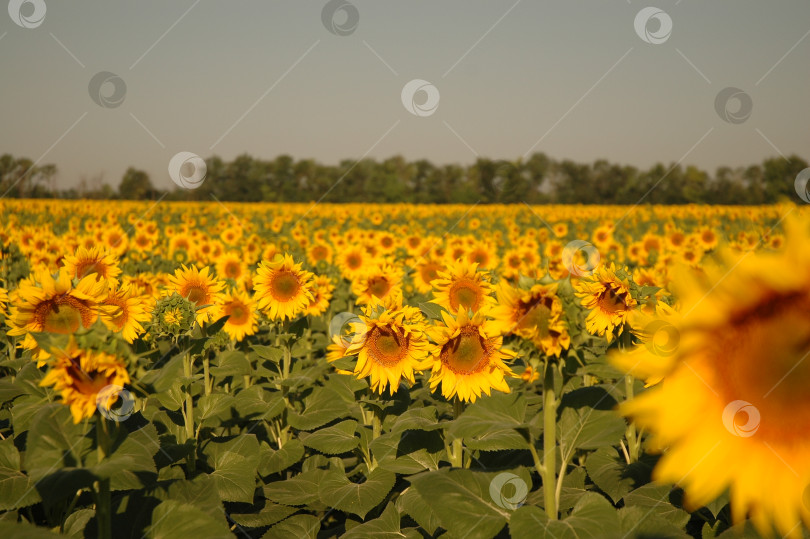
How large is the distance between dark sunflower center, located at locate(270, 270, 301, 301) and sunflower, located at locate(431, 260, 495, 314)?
Answer: 1.60 meters

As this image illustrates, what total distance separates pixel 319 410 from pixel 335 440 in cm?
55

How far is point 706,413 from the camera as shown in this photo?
1.31 meters

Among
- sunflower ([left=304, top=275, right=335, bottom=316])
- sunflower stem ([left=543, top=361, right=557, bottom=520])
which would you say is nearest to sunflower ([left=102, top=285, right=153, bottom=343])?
sunflower stem ([left=543, top=361, right=557, bottom=520])

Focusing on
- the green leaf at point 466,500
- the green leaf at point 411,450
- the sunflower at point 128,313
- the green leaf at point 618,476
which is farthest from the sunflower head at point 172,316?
the green leaf at point 618,476

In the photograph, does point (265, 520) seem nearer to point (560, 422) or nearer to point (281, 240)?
point (560, 422)

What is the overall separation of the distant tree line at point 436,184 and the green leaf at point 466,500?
45813 millimetres

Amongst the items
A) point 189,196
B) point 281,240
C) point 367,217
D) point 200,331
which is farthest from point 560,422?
point 189,196

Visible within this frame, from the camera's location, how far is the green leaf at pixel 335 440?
396cm

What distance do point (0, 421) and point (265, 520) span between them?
2.29m

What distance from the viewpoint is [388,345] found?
3852 millimetres

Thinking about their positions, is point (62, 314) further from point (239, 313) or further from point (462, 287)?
point (239, 313)

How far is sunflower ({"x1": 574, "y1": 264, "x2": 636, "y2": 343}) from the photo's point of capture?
4.12m

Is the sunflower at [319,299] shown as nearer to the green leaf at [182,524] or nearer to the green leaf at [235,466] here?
the green leaf at [235,466]

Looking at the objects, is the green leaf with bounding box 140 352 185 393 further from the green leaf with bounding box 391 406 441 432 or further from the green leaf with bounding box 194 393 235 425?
the green leaf with bounding box 194 393 235 425
